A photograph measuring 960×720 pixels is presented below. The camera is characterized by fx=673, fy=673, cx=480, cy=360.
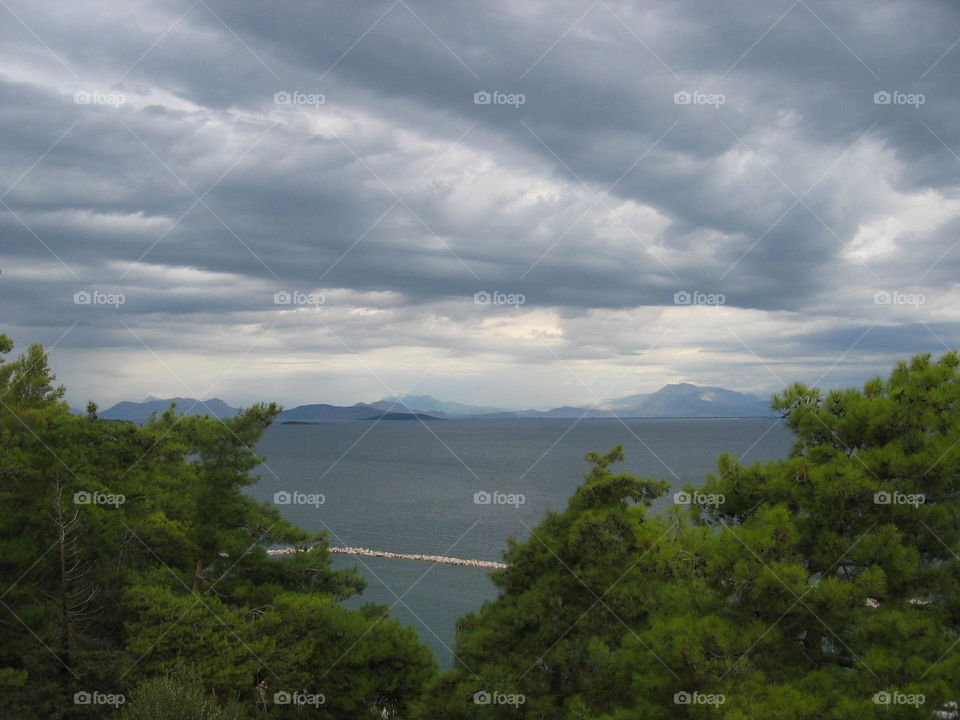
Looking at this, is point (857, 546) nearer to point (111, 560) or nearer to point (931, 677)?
point (931, 677)

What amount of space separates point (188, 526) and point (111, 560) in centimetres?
193

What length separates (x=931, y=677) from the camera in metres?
7.14

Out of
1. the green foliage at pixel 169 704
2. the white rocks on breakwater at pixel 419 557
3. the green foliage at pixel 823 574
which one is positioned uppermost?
the green foliage at pixel 823 574

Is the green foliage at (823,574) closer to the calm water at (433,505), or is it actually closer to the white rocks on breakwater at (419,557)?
the calm water at (433,505)

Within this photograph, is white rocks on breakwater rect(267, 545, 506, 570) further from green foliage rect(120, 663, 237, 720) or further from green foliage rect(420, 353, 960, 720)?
green foliage rect(420, 353, 960, 720)

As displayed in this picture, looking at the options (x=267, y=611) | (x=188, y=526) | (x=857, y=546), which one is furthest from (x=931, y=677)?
(x=188, y=526)

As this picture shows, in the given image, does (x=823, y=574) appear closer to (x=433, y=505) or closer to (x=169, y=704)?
(x=169, y=704)

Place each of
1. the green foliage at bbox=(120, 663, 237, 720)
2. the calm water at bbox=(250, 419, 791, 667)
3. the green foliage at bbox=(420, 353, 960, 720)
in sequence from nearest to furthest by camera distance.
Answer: the green foliage at bbox=(420, 353, 960, 720)
the green foliage at bbox=(120, 663, 237, 720)
the calm water at bbox=(250, 419, 791, 667)

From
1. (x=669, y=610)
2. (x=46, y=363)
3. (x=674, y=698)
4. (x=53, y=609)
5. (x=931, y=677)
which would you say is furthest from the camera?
(x=46, y=363)

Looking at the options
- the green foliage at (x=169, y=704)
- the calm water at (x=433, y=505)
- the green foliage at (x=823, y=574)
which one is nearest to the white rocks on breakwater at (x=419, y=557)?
the calm water at (x=433, y=505)

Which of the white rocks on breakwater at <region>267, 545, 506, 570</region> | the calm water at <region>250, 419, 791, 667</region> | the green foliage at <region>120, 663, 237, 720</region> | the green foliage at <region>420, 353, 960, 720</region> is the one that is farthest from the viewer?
the white rocks on breakwater at <region>267, 545, 506, 570</region>

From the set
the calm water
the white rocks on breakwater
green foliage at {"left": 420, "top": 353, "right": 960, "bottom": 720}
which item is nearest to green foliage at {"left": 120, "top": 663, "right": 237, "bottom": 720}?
green foliage at {"left": 420, "top": 353, "right": 960, "bottom": 720}

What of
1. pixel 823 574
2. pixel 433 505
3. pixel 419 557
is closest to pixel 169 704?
pixel 823 574

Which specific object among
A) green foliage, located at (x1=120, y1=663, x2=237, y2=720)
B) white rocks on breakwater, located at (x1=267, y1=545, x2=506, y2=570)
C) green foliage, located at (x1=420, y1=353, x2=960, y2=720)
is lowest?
white rocks on breakwater, located at (x1=267, y1=545, x2=506, y2=570)
